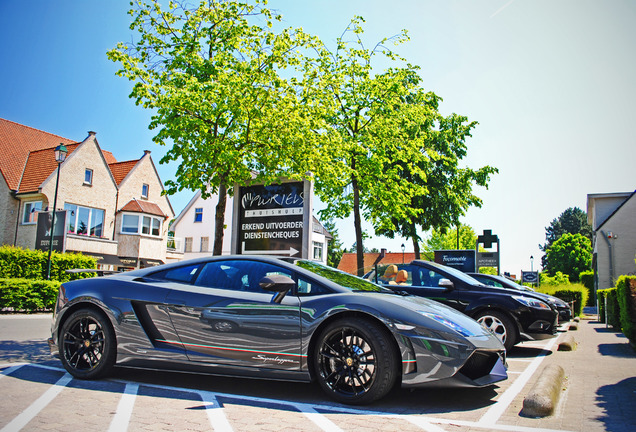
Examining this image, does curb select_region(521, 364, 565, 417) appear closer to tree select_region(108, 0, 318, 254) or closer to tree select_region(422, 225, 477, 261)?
tree select_region(108, 0, 318, 254)

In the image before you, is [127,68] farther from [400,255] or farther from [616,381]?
[400,255]

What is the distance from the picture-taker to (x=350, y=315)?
448 centimetres

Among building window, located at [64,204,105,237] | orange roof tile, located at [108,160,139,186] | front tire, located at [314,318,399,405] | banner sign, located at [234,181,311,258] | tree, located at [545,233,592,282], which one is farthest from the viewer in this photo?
tree, located at [545,233,592,282]

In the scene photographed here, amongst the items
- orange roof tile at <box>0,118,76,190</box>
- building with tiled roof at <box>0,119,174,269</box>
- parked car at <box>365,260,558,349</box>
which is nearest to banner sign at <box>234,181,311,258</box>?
parked car at <box>365,260,558,349</box>

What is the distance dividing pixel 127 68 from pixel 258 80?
9.51 feet

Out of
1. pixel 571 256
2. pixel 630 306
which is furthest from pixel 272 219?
pixel 571 256

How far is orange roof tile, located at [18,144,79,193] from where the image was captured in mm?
32000

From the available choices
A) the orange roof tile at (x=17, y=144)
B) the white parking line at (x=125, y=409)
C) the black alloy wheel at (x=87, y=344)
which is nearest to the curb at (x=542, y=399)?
the white parking line at (x=125, y=409)

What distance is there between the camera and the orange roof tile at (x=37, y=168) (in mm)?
32000

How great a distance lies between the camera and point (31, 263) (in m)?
21.1

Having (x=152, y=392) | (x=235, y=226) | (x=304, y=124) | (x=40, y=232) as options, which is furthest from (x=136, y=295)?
(x=40, y=232)

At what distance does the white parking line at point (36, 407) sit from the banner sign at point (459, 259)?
22749mm

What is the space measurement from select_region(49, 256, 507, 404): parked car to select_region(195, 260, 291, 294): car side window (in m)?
0.01

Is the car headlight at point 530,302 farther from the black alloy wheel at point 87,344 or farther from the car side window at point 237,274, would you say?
the black alloy wheel at point 87,344
